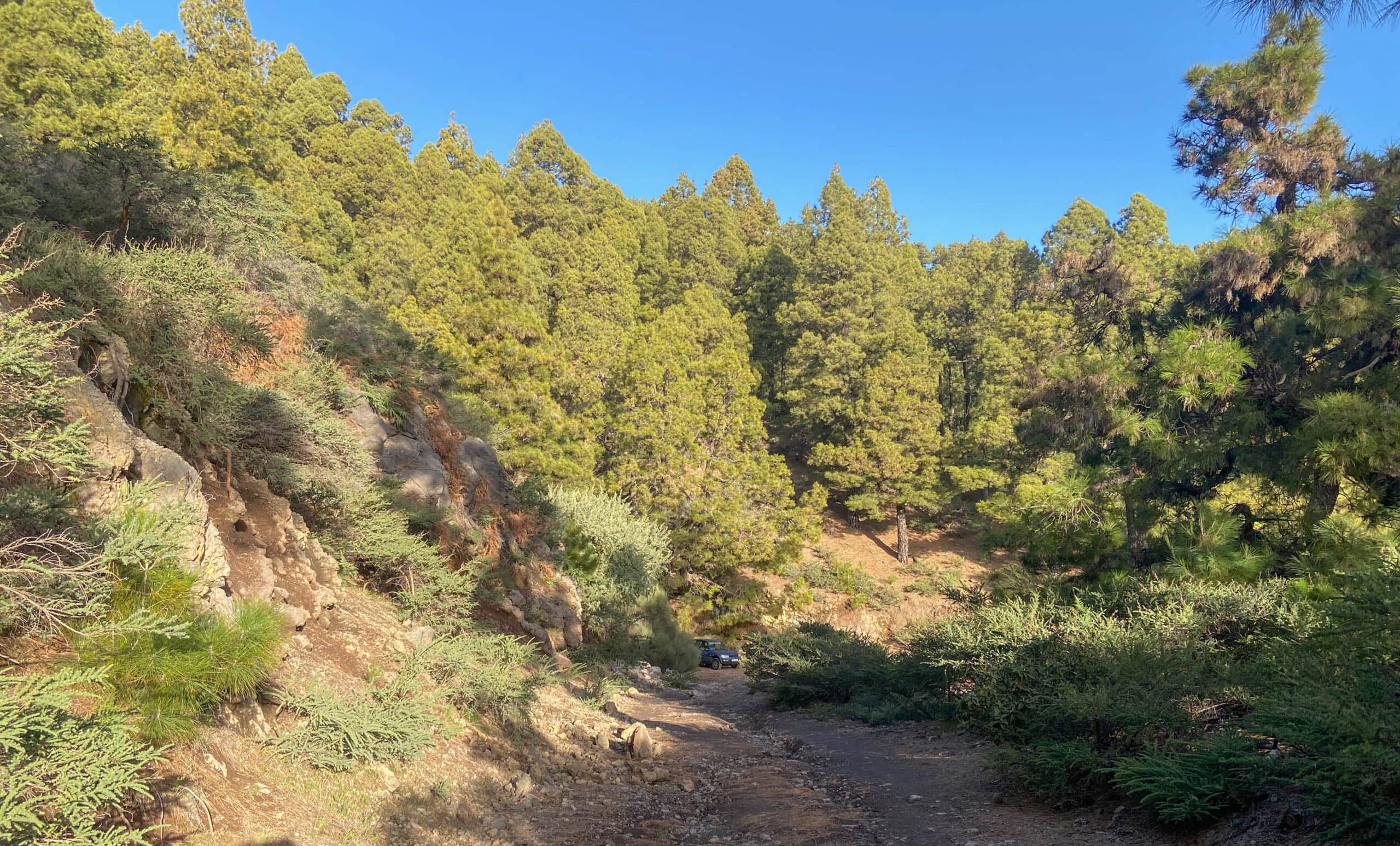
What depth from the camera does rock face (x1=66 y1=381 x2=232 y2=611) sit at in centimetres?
455

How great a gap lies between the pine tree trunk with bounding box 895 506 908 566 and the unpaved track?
2500 centimetres

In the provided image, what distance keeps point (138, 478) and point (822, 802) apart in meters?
6.53

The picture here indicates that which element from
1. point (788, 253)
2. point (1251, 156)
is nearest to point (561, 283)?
point (788, 253)

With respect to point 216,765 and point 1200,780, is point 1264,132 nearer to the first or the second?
point 1200,780

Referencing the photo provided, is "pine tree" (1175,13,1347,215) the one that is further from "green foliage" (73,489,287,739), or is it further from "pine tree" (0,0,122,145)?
"pine tree" (0,0,122,145)

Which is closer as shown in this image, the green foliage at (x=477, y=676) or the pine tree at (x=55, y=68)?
the green foliage at (x=477, y=676)

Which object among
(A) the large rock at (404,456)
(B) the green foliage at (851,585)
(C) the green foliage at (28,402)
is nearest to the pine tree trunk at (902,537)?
(B) the green foliage at (851,585)

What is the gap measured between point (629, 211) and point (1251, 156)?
137 ft

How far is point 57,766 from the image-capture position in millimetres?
2818

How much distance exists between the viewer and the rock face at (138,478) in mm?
4551

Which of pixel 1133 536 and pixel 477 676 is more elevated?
pixel 1133 536

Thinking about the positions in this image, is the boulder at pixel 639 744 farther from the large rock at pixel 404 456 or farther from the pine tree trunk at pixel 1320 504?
the pine tree trunk at pixel 1320 504

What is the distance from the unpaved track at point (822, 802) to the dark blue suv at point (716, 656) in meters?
13.5

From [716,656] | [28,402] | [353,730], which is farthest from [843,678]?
[28,402]
